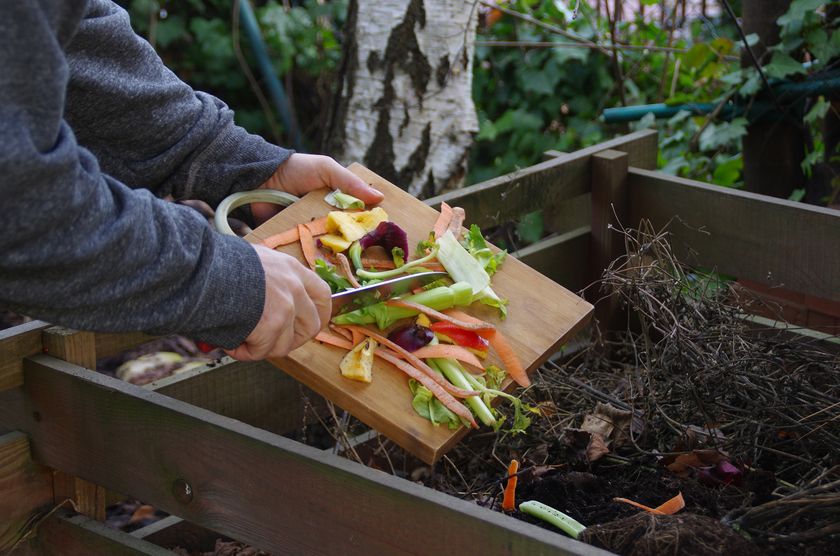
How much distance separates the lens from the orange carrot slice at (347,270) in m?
2.10

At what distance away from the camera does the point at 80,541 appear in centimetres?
212

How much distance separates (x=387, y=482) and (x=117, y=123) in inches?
40.2

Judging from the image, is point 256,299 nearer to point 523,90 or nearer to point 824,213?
point 824,213

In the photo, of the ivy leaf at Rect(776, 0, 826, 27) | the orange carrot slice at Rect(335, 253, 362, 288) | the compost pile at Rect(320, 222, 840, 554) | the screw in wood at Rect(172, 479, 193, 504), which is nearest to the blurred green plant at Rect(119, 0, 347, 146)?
the ivy leaf at Rect(776, 0, 826, 27)

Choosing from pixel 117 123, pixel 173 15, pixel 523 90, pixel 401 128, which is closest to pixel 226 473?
pixel 117 123

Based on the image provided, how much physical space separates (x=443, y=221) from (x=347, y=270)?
1.23ft

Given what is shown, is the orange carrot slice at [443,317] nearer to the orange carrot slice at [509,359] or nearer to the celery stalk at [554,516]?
the orange carrot slice at [509,359]

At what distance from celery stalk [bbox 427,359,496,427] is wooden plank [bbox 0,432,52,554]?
0.87 m

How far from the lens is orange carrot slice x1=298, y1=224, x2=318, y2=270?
216 centimetres

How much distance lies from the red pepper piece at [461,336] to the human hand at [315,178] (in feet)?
1.37

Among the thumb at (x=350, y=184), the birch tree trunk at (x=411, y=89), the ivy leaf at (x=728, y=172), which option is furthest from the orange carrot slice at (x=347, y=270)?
the ivy leaf at (x=728, y=172)

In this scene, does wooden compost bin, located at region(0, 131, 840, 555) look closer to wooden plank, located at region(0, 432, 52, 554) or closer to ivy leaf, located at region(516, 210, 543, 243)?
wooden plank, located at region(0, 432, 52, 554)

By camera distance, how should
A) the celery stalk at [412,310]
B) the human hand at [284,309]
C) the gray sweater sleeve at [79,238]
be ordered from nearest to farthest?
the gray sweater sleeve at [79,238] < the human hand at [284,309] < the celery stalk at [412,310]

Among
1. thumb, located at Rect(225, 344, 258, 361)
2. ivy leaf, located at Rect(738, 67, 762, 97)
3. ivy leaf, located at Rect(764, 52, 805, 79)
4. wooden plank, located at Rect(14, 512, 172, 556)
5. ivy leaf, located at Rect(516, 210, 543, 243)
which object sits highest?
ivy leaf, located at Rect(764, 52, 805, 79)
